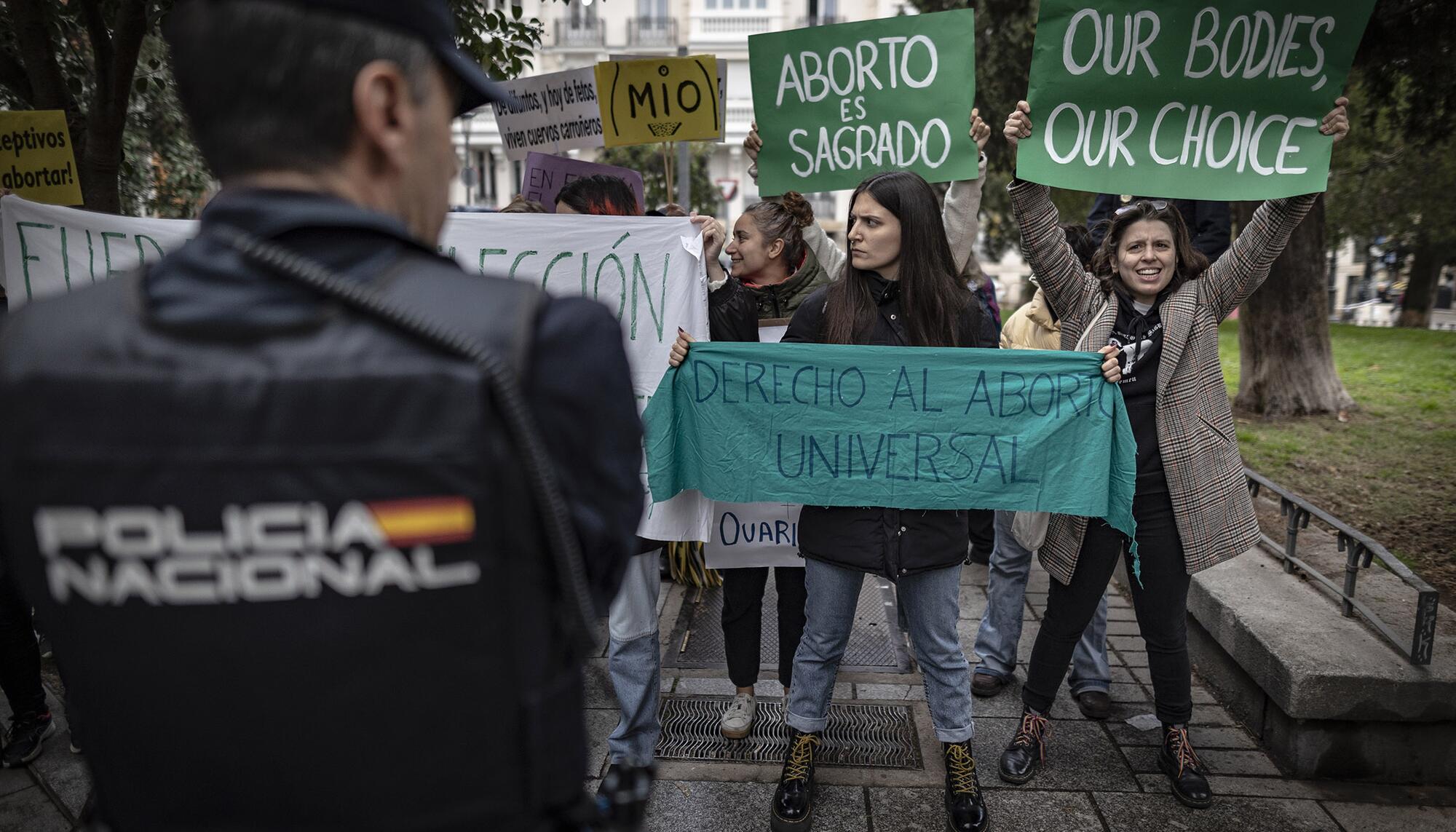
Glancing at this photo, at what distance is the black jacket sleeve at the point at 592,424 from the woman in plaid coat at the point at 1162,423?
2593mm

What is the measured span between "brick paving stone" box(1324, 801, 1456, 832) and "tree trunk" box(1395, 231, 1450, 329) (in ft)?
88.9

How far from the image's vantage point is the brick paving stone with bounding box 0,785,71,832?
3.20 meters

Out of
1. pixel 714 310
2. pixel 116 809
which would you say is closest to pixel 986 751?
pixel 714 310

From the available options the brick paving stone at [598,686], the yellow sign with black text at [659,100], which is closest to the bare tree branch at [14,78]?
the yellow sign with black text at [659,100]

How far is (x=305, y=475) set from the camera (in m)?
1.00

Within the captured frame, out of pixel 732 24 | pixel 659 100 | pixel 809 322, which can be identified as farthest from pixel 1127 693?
pixel 732 24

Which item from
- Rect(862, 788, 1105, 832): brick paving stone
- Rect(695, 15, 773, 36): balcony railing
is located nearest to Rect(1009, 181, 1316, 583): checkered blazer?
Rect(862, 788, 1105, 832): brick paving stone

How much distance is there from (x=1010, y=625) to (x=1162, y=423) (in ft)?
4.34

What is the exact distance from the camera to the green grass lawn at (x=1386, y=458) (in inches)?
225

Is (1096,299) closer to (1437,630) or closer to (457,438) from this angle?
(1437,630)

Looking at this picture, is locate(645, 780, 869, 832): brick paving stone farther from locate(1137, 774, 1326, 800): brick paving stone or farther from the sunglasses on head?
the sunglasses on head

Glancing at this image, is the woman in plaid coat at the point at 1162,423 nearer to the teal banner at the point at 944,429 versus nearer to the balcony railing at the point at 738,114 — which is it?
the teal banner at the point at 944,429

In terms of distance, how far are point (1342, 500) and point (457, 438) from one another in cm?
703

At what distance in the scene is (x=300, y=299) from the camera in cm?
101
